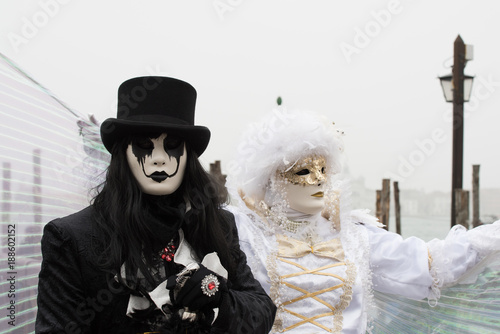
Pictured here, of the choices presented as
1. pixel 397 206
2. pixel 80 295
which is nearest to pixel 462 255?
pixel 80 295

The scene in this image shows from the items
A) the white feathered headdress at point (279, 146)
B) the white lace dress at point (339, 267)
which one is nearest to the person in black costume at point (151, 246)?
the white lace dress at point (339, 267)

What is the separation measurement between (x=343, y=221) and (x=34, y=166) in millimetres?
1529

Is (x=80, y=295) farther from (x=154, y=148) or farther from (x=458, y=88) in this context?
(x=458, y=88)

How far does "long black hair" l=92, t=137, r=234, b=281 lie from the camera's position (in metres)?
1.52

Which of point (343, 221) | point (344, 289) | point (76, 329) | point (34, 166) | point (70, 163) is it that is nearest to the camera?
point (76, 329)

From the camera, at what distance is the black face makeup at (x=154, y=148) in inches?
64.6

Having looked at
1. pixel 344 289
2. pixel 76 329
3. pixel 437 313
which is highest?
pixel 76 329

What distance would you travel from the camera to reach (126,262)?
59.6 inches

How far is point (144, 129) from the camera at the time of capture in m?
1.61

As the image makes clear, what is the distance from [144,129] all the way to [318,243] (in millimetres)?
1252

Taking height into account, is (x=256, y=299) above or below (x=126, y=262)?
below

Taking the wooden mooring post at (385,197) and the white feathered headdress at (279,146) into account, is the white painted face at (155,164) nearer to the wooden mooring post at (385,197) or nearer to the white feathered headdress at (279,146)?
the white feathered headdress at (279,146)

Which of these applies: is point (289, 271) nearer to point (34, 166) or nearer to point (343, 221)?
point (343, 221)

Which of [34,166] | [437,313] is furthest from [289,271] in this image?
[34,166]
